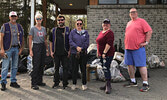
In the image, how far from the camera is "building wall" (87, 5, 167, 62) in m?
9.34

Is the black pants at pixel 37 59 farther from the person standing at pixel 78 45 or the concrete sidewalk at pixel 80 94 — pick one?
the person standing at pixel 78 45

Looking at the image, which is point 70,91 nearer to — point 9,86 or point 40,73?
point 40,73

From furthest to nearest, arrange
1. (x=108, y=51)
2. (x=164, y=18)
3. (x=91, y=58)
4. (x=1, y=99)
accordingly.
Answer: (x=164, y=18), (x=91, y=58), (x=108, y=51), (x=1, y=99)

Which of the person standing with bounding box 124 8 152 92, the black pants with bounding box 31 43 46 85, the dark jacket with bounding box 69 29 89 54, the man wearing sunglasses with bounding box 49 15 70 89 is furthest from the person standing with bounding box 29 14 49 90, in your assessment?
the person standing with bounding box 124 8 152 92

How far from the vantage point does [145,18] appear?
9.38m

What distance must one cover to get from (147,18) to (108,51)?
6281mm

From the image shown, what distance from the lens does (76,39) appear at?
4207mm

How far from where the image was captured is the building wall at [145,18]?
9336mm

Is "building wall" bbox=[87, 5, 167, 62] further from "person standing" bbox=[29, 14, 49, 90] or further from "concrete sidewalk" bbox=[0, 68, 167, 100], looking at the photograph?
"concrete sidewalk" bbox=[0, 68, 167, 100]

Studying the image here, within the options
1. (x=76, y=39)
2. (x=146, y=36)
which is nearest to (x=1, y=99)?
(x=76, y=39)

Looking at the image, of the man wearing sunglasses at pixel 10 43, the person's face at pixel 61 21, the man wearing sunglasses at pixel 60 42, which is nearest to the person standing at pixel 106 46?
the man wearing sunglasses at pixel 60 42

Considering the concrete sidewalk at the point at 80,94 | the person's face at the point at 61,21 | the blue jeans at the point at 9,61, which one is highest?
the person's face at the point at 61,21

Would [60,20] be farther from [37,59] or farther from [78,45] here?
[37,59]

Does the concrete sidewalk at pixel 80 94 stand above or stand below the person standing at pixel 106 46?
below
